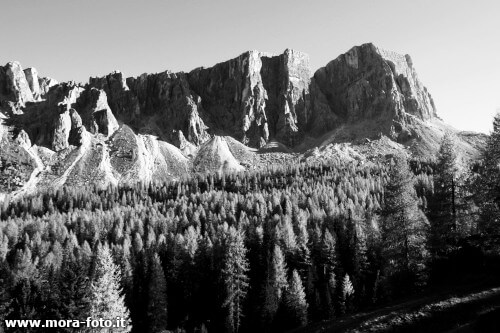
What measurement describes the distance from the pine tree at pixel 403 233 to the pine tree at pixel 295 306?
26.2 m

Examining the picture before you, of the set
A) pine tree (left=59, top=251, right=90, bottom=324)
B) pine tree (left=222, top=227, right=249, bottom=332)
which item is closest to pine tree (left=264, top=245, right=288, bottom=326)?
pine tree (left=222, top=227, right=249, bottom=332)

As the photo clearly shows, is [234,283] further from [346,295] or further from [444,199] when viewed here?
[444,199]

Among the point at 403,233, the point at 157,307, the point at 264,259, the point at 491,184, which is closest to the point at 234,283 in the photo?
the point at 157,307

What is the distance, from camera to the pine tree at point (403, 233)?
37.0 metres

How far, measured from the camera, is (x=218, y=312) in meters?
73.6

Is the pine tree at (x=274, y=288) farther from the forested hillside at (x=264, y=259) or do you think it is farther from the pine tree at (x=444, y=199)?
the pine tree at (x=444, y=199)

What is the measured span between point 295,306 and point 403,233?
98.7ft

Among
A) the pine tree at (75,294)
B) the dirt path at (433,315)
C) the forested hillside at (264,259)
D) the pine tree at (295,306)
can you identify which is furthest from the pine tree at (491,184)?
the pine tree at (75,294)

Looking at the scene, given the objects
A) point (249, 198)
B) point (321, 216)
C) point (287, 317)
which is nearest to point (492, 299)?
point (287, 317)

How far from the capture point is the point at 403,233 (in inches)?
1469

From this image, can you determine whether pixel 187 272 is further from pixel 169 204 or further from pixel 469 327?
pixel 169 204

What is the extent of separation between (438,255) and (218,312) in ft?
151

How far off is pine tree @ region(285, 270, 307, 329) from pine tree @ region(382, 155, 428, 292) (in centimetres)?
2624

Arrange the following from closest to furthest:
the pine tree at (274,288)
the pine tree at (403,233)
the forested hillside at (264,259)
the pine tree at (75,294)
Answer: the pine tree at (403,233), the forested hillside at (264,259), the pine tree at (75,294), the pine tree at (274,288)
